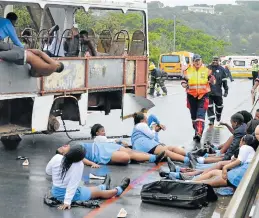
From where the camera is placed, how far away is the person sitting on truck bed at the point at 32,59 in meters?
10.4

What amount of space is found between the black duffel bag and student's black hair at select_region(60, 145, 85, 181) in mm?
951

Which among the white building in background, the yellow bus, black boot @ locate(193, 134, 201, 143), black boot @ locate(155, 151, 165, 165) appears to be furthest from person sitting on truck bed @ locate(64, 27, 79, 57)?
the white building in background

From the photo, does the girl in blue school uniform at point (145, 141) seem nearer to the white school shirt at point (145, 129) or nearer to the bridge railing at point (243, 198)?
the white school shirt at point (145, 129)

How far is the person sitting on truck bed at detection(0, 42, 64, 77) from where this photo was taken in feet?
34.2

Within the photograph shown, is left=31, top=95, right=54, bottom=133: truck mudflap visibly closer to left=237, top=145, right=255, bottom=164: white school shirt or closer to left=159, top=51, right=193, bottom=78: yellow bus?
left=237, top=145, right=255, bottom=164: white school shirt

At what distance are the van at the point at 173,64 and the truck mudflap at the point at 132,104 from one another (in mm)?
29681

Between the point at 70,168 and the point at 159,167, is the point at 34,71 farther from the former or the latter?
the point at 70,168

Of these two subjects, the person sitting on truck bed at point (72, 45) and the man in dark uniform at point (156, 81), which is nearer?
the person sitting on truck bed at point (72, 45)

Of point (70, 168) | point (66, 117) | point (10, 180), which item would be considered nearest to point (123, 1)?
point (66, 117)

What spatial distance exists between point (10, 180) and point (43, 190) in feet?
2.49

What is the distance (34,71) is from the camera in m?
10.8

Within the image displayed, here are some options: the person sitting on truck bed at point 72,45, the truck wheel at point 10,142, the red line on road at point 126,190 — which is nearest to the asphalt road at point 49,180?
the red line on road at point 126,190

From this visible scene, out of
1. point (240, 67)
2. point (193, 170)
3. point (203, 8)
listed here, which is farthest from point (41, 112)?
point (203, 8)

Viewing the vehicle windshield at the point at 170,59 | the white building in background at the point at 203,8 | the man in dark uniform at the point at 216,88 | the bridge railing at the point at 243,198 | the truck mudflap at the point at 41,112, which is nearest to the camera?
the bridge railing at the point at 243,198
